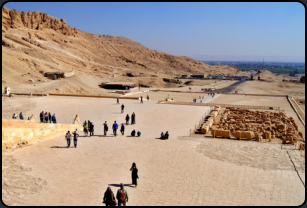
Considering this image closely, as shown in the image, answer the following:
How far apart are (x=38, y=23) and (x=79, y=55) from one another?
19.3 meters

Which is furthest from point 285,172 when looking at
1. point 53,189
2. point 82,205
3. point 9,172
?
point 9,172

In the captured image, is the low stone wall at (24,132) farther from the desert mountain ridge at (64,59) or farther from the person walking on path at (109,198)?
the desert mountain ridge at (64,59)

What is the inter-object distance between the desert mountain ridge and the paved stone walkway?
75.0ft

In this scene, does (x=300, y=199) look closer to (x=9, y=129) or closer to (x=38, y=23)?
(x=9, y=129)

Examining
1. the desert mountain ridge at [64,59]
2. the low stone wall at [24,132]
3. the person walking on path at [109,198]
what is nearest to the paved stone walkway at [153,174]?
the low stone wall at [24,132]

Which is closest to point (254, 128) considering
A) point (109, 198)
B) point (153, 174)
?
point (153, 174)

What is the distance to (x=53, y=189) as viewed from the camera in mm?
7055

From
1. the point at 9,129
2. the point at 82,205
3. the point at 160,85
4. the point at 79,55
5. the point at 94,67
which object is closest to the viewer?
the point at 82,205

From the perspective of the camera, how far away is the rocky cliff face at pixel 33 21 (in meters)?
66.1

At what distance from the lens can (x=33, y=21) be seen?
78.8 meters

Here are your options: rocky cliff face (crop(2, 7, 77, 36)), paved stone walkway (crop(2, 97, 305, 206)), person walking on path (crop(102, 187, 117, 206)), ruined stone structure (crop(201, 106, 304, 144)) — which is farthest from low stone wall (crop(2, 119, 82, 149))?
rocky cliff face (crop(2, 7, 77, 36))

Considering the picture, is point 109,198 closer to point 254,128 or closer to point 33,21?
point 254,128

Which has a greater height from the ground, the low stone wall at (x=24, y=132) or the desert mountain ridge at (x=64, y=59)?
the desert mountain ridge at (x=64, y=59)

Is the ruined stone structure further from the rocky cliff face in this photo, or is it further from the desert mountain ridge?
the rocky cliff face
